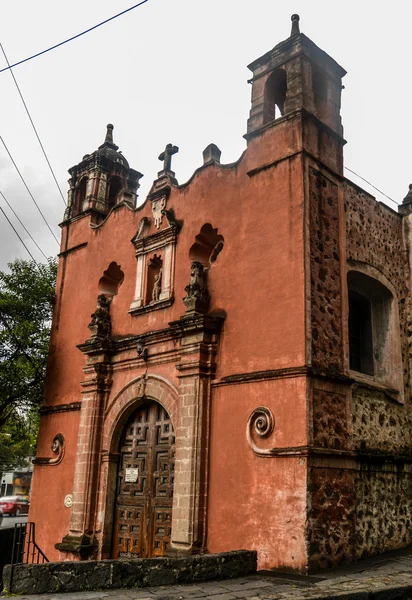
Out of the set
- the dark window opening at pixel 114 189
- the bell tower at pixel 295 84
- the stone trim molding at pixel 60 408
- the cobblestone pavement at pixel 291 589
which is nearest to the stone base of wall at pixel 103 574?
the cobblestone pavement at pixel 291 589

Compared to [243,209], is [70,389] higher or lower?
lower

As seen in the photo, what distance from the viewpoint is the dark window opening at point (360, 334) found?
11328mm

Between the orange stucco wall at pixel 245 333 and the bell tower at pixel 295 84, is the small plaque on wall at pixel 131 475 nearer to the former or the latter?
the orange stucco wall at pixel 245 333

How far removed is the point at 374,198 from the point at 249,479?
5878mm

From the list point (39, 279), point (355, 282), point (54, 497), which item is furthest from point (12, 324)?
point (355, 282)

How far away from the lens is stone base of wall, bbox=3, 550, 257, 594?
6992 millimetres

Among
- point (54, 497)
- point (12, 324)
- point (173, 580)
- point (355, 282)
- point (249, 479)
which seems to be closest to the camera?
point (173, 580)

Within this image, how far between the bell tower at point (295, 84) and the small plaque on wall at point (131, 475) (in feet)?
21.3

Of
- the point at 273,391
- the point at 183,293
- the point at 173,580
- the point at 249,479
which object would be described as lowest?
the point at 173,580

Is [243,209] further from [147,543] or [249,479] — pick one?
[147,543]

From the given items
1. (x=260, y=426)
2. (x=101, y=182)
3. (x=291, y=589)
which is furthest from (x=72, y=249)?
(x=291, y=589)

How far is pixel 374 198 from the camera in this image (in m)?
11.6

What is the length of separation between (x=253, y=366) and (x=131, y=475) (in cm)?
368

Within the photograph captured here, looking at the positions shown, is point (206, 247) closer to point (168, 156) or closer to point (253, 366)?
point (168, 156)
